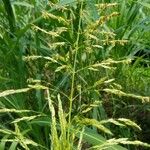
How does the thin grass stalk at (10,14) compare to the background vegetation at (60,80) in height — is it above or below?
above

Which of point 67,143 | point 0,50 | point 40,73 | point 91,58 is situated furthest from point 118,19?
point 67,143

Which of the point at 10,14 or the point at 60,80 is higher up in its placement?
the point at 10,14

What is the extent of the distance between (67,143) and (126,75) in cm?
119

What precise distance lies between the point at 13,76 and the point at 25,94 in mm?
109

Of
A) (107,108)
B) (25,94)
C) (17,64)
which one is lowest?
(107,108)

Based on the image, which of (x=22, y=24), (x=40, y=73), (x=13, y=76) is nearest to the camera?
(x=13, y=76)

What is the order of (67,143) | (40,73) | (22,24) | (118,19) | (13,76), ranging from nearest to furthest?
(67,143)
(13,76)
(40,73)
(22,24)
(118,19)

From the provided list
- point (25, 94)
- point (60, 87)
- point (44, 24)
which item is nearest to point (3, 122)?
point (25, 94)

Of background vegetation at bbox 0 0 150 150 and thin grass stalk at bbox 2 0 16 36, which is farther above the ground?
thin grass stalk at bbox 2 0 16 36

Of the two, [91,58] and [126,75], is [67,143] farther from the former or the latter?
[126,75]

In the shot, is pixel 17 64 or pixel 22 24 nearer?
pixel 17 64

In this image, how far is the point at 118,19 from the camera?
2.21 m

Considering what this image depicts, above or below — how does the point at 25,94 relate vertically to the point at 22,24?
below

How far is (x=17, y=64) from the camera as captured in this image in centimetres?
164
